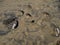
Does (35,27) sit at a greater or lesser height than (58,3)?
lesser

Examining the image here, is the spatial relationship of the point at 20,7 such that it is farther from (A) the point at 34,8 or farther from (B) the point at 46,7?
(B) the point at 46,7

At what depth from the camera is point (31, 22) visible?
5.00 meters

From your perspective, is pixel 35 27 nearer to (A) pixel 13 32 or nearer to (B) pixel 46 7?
(A) pixel 13 32

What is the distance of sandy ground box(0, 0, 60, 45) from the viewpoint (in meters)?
4.27

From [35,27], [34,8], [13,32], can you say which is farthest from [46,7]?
[13,32]

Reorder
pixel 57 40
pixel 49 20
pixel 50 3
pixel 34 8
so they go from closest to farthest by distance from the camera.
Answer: pixel 57 40 → pixel 49 20 → pixel 34 8 → pixel 50 3

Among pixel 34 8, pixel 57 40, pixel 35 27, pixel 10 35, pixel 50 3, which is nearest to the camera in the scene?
pixel 57 40

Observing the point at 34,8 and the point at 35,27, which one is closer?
the point at 35,27

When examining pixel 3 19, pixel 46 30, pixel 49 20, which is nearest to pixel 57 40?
pixel 46 30

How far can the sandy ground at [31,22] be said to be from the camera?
4.27 m

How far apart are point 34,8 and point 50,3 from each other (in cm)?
67

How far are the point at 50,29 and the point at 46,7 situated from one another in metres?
1.35

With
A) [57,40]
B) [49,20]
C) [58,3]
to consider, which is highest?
[58,3]

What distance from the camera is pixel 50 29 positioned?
468cm
